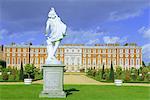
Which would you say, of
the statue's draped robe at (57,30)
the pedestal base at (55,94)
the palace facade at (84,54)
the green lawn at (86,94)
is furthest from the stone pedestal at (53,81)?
the palace facade at (84,54)

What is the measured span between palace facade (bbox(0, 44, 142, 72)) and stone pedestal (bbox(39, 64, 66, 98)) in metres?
58.4

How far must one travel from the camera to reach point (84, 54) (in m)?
71.8

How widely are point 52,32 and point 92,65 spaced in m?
60.6

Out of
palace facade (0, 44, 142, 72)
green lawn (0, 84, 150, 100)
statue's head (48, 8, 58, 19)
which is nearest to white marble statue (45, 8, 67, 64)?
statue's head (48, 8, 58, 19)

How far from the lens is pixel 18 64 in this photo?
70938 millimetres

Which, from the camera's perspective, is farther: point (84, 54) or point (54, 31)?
point (84, 54)

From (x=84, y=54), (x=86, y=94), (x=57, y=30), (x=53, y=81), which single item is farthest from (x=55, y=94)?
(x=84, y=54)

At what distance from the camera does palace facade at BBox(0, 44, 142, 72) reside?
70.2 meters

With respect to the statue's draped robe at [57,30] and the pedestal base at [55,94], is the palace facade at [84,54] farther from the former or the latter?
the pedestal base at [55,94]

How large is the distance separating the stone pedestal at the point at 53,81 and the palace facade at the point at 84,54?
192 ft

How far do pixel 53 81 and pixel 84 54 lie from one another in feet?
199

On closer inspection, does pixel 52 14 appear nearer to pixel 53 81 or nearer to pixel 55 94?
pixel 53 81

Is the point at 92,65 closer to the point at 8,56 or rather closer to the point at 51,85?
the point at 8,56

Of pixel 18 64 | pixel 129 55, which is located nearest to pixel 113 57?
pixel 129 55
